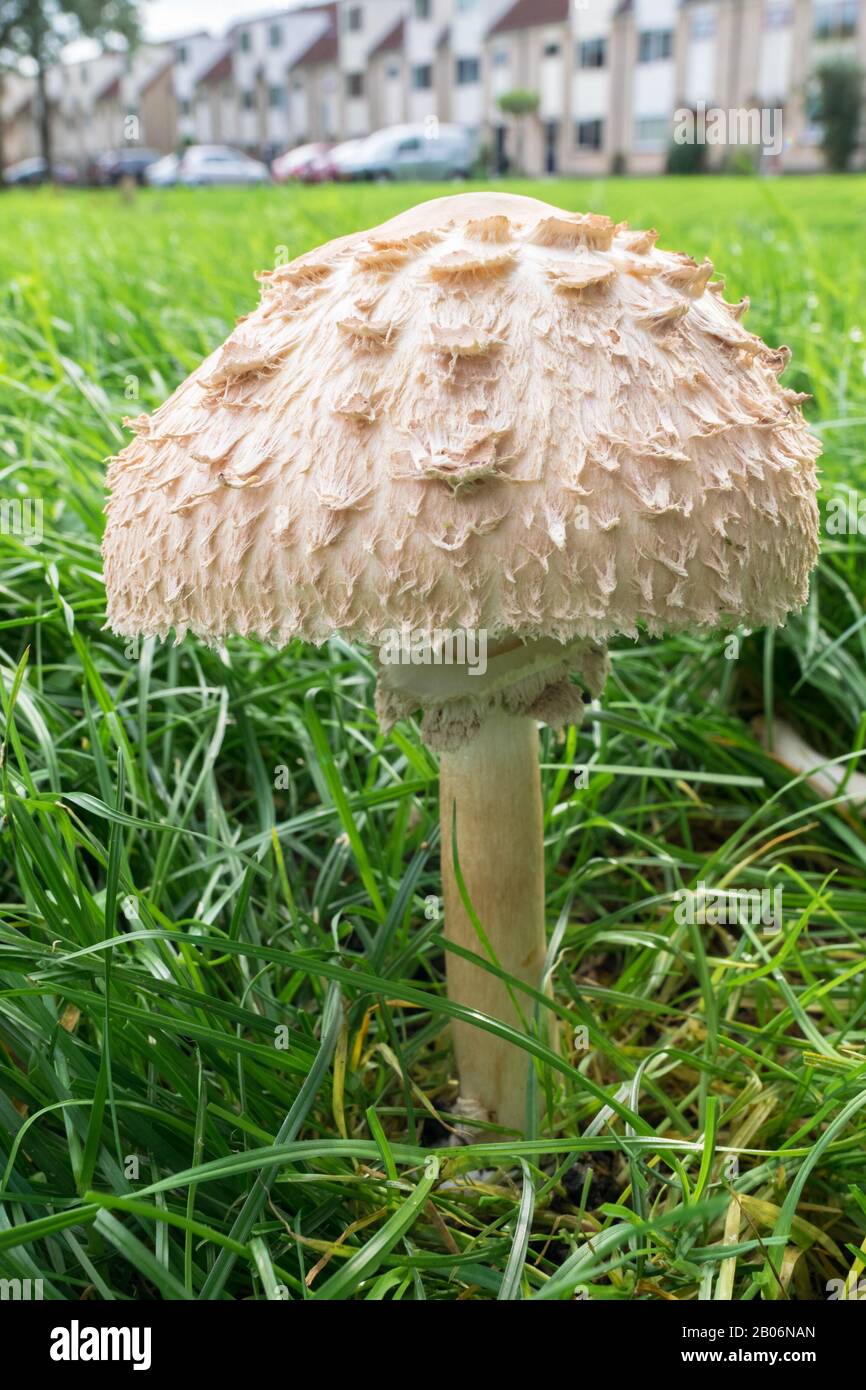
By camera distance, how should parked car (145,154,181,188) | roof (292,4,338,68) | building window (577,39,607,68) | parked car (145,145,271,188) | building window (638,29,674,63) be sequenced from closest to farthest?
parked car (145,154,181,188), parked car (145,145,271,188), building window (638,29,674,63), building window (577,39,607,68), roof (292,4,338,68)

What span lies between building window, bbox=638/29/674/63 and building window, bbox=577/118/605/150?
2.70m

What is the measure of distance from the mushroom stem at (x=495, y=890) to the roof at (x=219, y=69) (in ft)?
190

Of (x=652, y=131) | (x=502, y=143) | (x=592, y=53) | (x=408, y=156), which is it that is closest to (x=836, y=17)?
(x=652, y=131)

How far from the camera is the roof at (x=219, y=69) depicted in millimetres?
51562

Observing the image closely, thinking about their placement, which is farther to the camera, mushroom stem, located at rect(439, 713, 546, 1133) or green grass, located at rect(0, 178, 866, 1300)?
mushroom stem, located at rect(439, 713, 546, 1133)

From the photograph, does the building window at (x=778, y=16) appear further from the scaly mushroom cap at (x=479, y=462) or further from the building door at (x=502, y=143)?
the scaly mushroom cap at (x=479, y=462)

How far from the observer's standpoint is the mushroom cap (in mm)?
1438

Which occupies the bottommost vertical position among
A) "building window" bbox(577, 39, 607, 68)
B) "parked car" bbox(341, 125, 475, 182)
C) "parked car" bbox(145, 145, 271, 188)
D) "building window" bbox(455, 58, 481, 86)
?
"parked car" bbox(341, 125, 475, 182)

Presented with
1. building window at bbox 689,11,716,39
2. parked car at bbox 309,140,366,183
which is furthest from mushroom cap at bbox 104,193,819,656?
building window at bbox 689,11,716,39

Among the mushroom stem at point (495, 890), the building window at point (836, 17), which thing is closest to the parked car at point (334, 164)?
the building window at point (836, 17)

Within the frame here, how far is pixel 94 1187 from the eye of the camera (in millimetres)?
1747

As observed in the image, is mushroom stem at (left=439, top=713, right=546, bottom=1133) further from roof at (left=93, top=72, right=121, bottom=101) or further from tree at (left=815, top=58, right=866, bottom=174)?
roof at (left=93, top=72, right=121, bottom=101)
